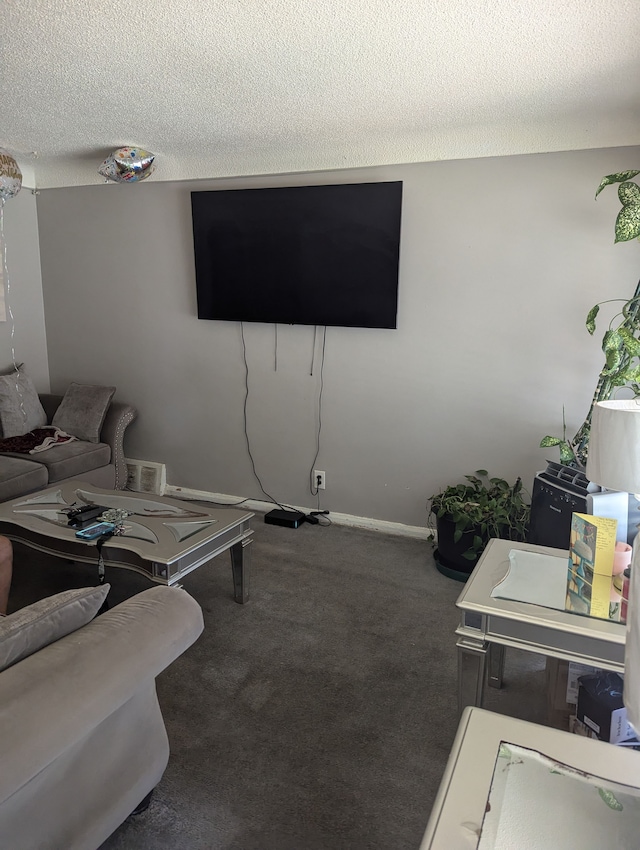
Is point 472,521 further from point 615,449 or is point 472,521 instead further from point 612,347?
point 615,449

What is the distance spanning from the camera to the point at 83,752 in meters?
1.47

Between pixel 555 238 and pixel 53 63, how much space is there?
8.29 ft

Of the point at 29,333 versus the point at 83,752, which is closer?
the point at 83,752

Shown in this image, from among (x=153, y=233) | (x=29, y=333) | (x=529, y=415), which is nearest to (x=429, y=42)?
(x=529, y=415)

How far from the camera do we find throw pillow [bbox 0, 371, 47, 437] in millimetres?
4230

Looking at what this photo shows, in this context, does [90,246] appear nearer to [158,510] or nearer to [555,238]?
[158,510]

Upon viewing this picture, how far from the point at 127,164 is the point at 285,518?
2.42m

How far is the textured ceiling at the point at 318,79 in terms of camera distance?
216 centimetres

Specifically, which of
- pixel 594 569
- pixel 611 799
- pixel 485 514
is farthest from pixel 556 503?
pixel 611 799

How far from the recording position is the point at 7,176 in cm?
356

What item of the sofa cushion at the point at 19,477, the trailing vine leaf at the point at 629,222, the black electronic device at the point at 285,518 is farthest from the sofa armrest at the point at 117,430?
the trailing vine leaf at the point at 629,222

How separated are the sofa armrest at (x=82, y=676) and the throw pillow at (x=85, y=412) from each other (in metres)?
2.91

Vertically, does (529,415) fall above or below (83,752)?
above

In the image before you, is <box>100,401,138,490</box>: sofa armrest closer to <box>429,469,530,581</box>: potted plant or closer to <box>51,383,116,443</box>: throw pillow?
<box>51,383,116,443</box>: throw pillow
